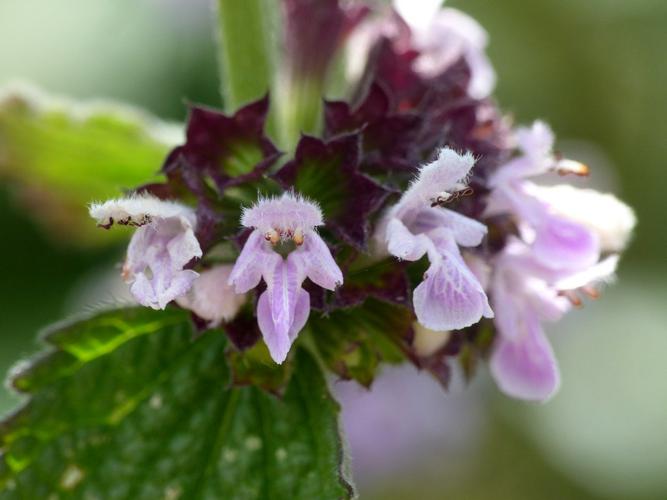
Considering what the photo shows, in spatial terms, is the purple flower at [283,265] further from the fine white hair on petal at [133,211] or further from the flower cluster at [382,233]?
the fine white hair on petal at [133,211]

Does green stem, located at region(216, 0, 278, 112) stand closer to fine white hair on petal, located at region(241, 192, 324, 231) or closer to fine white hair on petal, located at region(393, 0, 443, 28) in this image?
fine white hair on petal, located at region(393, 0, 443, 28)

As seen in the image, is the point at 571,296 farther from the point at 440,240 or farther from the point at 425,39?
the point at 425,39

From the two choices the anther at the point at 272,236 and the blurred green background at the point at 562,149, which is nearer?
the anther at the point at 272,236

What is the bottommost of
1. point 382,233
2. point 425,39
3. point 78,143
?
point 382,233

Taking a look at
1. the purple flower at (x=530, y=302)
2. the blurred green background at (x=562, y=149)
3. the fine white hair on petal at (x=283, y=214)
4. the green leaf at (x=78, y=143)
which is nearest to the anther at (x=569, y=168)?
the purple flower at (x=530, y=302)

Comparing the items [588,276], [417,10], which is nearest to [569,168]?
[588,276]

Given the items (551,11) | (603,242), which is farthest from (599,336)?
(603,242)

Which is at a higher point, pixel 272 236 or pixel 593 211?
pixel 593 211

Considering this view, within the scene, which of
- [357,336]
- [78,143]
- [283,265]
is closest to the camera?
[283,265]
